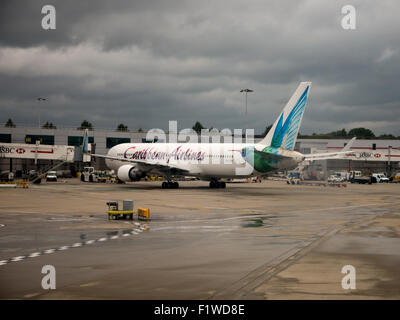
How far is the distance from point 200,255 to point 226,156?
4079 centimetres

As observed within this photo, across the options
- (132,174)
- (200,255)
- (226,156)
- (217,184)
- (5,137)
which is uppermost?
(5,137)

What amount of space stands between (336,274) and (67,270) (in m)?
7.70

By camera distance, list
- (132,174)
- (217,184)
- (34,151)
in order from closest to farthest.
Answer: (132,174) → (217,184) → (34,151)

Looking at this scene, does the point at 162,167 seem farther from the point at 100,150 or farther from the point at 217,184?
the point at 100,150

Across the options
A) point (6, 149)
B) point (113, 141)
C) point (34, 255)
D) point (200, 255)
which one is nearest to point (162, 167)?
point (6, 149)

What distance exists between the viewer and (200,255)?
53.6 feet

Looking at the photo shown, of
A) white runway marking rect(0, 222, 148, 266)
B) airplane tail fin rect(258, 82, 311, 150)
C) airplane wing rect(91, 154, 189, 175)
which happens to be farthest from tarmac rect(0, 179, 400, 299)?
airplane wing rect(91, 154, 189, 175)

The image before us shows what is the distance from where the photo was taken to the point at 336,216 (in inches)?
1175

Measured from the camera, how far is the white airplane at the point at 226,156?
50125 millimetres

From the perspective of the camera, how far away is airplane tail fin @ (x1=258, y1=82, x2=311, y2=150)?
49.4 m

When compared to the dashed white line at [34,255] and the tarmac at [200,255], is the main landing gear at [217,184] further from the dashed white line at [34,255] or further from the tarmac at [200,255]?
the dashed white line at [34,255]

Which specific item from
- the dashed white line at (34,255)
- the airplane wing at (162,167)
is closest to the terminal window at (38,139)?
the airplane wing at (162,167)
